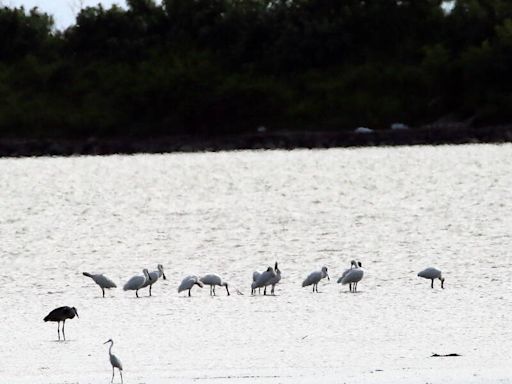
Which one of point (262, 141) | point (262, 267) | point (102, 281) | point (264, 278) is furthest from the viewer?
point (262, 141)

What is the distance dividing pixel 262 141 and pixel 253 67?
5.86 meters

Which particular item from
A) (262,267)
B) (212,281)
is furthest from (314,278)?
(262,267)

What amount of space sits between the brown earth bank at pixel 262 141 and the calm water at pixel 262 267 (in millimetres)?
16694

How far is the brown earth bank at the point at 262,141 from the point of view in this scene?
7250 centimetres

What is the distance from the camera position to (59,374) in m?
15.6

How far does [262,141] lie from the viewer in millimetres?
76250

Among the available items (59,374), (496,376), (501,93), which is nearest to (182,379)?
(59,374)

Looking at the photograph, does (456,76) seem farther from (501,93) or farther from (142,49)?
(142,49)

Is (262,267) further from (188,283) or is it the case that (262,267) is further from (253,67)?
(253,67)

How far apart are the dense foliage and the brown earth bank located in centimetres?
52

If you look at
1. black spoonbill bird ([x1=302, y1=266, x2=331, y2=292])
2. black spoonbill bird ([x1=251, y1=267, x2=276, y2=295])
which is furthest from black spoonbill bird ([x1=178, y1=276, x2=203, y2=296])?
black spoonbill bird ([x1=302, y1=266, x2=331, y2=292])

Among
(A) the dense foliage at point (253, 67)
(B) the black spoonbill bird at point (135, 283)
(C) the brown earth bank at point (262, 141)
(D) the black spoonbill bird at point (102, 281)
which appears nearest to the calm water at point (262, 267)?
(D) the black spoonbill bird at point (102, 281)

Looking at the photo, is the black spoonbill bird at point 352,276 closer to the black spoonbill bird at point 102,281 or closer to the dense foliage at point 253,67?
the black spoonbill bird at point 102,281

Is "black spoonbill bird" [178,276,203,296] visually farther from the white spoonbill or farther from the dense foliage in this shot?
the dense foliage
